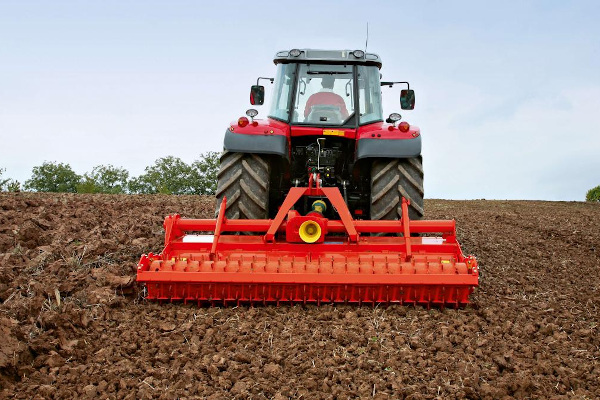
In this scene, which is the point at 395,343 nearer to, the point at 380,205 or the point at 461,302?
the point at 461,302

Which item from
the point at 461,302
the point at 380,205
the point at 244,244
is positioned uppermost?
the point at 380,205

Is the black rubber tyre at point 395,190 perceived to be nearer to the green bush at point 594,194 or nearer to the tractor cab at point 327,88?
the tractor cab at point 327,88

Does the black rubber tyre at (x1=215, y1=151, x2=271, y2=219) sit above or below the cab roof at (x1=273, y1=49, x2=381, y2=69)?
below

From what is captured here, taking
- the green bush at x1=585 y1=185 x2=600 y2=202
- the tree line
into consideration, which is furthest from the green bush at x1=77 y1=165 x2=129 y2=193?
the green bush at x1=585 y1=185 x2=600 y2=202

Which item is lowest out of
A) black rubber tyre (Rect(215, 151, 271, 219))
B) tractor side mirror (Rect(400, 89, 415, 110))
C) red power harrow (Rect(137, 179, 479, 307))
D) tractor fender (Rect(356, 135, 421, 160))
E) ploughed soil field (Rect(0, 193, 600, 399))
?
ploughed soil field (Rect(0, 193, 600, 399))

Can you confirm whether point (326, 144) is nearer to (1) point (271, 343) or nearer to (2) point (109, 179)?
(1) point (271, 343)

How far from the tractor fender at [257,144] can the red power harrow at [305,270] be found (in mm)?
786

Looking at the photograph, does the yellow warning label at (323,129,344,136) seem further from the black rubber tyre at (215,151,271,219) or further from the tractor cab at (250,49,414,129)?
the black rubber tyre at (215,151,271,219)

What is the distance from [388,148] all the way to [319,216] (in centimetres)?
103

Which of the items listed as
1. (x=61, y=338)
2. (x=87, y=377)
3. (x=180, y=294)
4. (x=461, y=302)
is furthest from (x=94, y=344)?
(x=461, y=302)

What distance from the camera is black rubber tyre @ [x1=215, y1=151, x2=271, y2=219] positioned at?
18.8 ft

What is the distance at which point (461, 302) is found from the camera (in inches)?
185

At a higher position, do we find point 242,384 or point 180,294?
point 180,294

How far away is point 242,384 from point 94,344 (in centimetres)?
117
